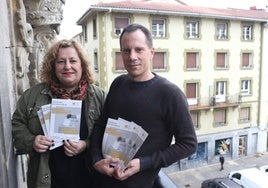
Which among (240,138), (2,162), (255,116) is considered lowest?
(240,138)

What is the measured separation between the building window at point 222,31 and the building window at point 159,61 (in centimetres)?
339

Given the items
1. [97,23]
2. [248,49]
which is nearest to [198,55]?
[248,49]

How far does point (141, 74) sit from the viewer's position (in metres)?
1.38

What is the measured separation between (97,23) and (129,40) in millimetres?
11014

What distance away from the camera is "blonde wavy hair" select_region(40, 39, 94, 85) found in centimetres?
164

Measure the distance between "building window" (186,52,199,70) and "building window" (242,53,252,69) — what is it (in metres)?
3.14

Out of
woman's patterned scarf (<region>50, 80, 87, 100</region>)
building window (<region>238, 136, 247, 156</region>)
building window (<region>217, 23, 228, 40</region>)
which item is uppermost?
building window (<region>217, 23, 228, 40</region>)

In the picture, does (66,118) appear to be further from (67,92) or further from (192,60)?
(192,60)

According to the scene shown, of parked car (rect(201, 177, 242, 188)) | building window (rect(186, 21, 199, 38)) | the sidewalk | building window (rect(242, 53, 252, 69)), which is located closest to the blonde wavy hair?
parked car (rect(201, 177, 242, 188))

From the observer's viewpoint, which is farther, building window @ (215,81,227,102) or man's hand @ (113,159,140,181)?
building window @ (215,81,227,102)

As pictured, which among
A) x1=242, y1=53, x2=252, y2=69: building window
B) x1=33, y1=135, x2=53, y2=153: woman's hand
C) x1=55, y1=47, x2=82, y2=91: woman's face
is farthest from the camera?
x1=242, y1=53, x2=252, y2=69: building window

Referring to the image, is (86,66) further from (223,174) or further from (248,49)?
(248,49)

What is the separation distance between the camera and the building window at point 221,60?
47.0 ft

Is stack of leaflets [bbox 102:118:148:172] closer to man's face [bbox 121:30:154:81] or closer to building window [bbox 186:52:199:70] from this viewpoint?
man's face [bbox 121:30:154:81]
